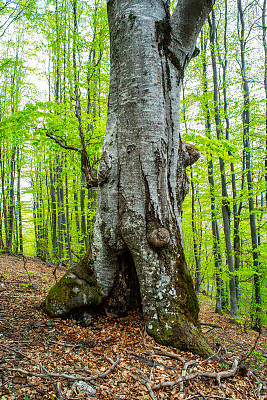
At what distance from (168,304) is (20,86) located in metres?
14.7

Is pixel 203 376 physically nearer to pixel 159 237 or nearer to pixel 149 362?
pixel 149 362

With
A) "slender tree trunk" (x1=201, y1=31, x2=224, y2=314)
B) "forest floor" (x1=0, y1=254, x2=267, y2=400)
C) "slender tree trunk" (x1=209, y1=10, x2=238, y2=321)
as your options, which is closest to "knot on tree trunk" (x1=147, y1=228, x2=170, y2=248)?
"forest floor" (x1=0, y1=254, x2=267, y2=400)

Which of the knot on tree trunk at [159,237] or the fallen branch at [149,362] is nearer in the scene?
the fallen branch at [149,362]

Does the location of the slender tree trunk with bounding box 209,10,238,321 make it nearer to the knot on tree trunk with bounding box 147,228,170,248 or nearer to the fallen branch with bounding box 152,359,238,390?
the knot on tree trunk with bounding box 147,228,170,248

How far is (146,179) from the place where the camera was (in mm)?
2834

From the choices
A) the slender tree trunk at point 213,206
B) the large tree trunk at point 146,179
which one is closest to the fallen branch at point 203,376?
the large tree trunk at point 146,179

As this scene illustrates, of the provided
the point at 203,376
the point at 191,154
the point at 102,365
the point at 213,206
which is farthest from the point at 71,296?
the point at 213,206

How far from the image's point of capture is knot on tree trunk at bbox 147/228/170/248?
8.69 feet

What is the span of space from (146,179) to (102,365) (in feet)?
6.48

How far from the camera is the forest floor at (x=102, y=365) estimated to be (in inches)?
69.7

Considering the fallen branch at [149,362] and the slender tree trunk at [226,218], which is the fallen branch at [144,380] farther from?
the slender tree trunk at [226,218]

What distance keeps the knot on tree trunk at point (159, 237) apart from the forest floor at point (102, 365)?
40.4 inches

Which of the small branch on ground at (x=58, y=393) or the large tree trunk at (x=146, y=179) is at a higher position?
the large tree trunk at (x=146, y=179)

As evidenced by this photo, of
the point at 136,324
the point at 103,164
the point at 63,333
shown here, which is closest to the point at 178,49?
the point at 103,164
